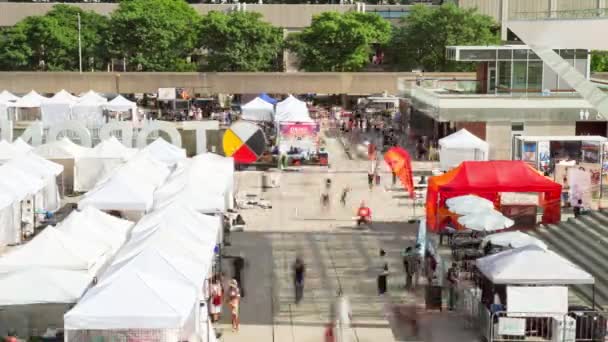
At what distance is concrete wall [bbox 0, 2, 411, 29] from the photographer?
271 ft

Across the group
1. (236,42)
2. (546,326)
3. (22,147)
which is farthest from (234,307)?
(236,42)

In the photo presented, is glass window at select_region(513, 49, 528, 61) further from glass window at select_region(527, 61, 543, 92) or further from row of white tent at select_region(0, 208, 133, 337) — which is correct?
row of white tent at select_region(0, 208, 133, 337)

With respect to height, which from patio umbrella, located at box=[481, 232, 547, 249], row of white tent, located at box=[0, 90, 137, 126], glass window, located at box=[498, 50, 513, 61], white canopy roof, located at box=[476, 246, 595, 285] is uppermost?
glass window, located at box=[498, 50, 513, 61]

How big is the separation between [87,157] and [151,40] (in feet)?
126

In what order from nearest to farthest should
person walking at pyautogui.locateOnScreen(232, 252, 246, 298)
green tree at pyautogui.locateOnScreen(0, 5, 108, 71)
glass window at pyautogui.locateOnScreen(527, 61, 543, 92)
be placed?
1. person walking at pyautogui.locateOnScreen(232, 252, 246, 298)
2. glass window at pyautogui.locateOnScreen(527, 61, 543, 92)
3. green tree at pyautogui.locateOnScreen(0, 5, 108, 71)

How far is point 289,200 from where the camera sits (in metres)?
29.5

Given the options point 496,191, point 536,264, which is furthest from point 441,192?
point 536,264

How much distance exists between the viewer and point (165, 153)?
3066 centimetres

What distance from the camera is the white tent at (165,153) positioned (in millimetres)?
30245

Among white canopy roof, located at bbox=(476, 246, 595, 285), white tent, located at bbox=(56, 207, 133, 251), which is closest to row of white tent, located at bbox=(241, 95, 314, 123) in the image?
white tent, located at bbox=(56, 207, 133, 251)

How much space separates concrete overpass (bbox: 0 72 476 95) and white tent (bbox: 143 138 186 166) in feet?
90.9

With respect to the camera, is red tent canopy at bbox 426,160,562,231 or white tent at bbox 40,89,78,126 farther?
white tent at bbox 40,89,78,126

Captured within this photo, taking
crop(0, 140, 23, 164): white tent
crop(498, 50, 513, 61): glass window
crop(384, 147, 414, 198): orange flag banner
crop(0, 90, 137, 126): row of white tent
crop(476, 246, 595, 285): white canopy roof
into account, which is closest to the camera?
crop(476, 246, 595, 285): white canopy roof

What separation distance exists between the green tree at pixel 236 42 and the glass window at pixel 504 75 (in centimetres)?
2657
